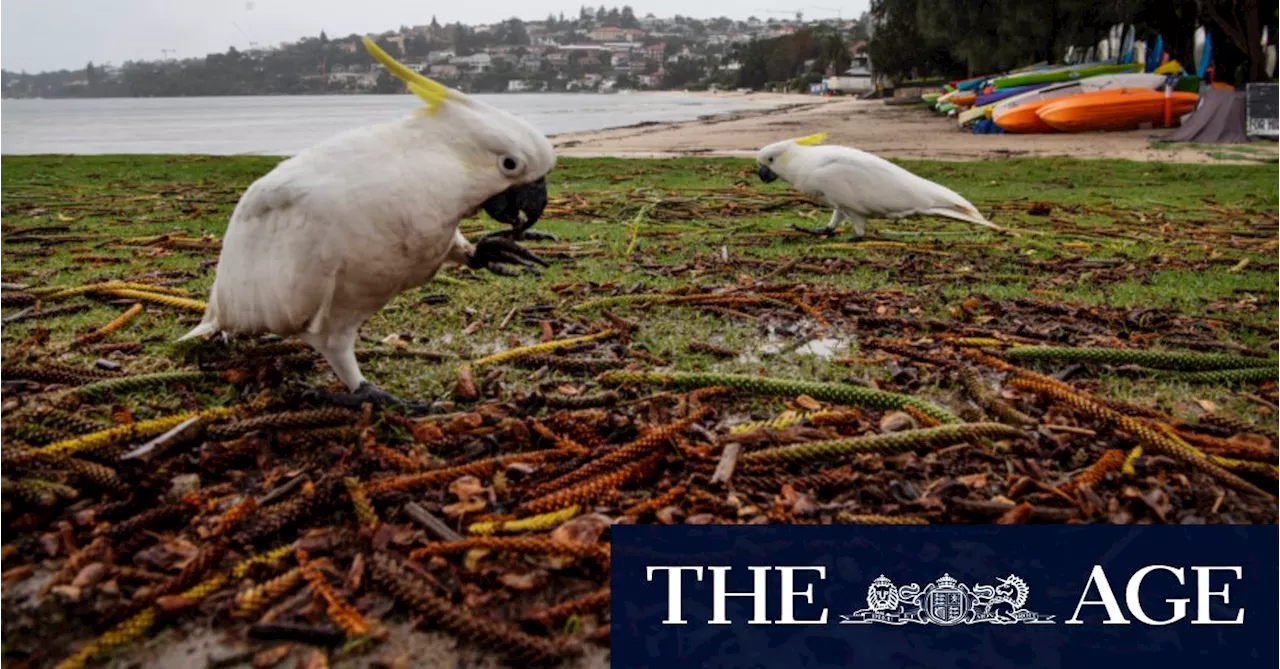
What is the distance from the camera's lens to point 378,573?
5.68 ft

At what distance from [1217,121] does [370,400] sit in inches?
674

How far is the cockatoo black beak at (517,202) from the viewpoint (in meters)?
2.45

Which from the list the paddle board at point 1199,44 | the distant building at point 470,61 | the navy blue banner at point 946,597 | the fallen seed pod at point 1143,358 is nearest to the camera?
the navy blue banner at point 946,597

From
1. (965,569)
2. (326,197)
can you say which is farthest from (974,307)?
(326,197)

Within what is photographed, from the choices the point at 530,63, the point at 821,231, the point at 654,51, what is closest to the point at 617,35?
the point at 654,51

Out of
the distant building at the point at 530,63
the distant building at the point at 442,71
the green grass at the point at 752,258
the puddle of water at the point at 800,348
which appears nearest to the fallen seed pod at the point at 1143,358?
the green grass at the point at 752,258

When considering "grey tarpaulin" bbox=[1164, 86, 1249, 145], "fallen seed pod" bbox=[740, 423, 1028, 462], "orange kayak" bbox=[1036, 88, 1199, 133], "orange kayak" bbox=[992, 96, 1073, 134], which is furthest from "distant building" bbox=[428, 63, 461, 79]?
"grey tarpaulin" bbox=[1164, 86, 1249, 145]

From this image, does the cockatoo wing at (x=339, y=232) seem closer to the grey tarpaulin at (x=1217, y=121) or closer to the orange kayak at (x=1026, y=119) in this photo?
the grey tarpaulin at (x=1217, y=121)

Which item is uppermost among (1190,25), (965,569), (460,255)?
(1190,25)

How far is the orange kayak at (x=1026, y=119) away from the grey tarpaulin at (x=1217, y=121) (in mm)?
3225

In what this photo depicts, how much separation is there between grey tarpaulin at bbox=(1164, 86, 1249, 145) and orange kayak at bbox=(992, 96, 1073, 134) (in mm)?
3225

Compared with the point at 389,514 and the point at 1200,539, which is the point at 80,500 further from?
the point at 1200,539

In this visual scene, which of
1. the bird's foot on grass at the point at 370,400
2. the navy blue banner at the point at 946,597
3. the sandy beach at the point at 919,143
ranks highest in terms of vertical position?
the sandy beach at the point at 919,143

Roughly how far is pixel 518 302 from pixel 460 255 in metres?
1.32
